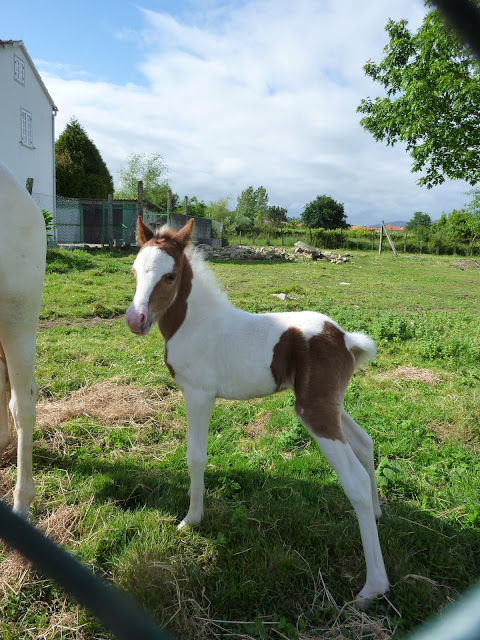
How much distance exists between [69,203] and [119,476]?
Result: 19.8 m

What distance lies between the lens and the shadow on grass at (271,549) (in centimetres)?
207

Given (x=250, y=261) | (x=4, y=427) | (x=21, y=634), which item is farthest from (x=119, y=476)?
(x=250, y=261)

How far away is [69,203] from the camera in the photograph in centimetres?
2009

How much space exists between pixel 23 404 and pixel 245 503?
1.56m

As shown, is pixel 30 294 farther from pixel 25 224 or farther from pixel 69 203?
pixel 69 203

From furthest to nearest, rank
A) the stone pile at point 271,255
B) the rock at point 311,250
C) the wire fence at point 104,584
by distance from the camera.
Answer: the rock at point 311,250 → the stone pile at point 271,255 → the wire fence at point 104,584

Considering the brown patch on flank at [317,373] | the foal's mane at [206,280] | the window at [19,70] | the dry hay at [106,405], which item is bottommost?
the dry hay at [106,405]

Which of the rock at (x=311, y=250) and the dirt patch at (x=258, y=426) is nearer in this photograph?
the dirt patch at (x=258, y=426)

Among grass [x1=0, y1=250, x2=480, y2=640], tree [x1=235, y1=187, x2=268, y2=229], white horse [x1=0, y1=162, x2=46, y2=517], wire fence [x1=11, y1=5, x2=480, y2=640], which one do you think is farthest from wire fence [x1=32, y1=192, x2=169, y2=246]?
tree [x1=235, y1=187, x2=268, y2=229]

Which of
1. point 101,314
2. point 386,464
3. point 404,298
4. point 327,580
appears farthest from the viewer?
point 404,298

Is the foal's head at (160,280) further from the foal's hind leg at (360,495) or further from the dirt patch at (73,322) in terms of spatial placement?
the dirt patch at (73,322)

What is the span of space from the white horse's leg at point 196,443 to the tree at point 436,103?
349cm

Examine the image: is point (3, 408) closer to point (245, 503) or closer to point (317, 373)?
point (245, 503)

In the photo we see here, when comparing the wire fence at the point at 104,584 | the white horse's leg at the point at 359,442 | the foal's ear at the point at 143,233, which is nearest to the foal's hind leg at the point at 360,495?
the white horse's leg at the point at 359,442
